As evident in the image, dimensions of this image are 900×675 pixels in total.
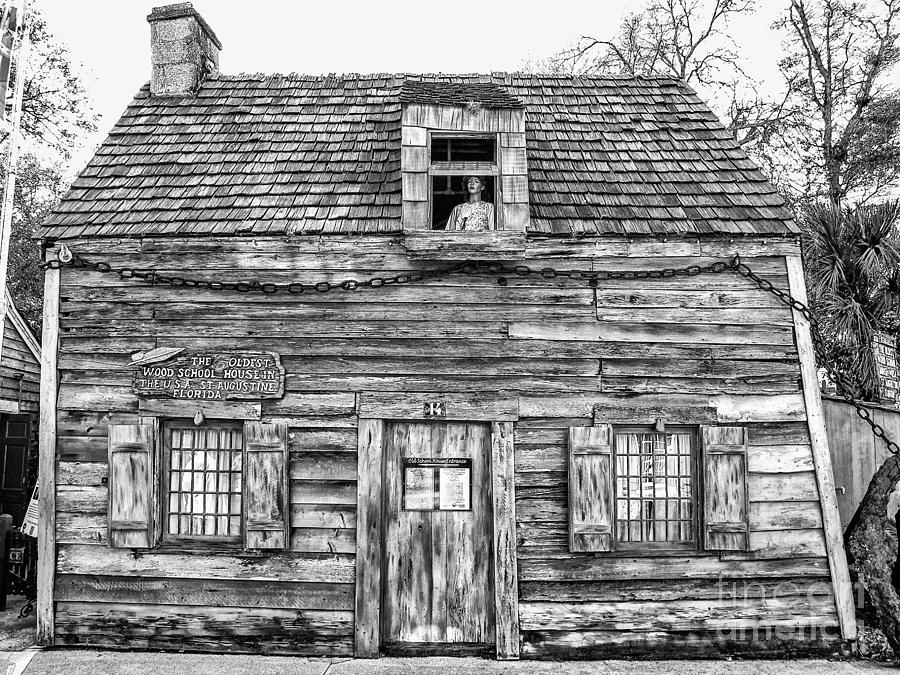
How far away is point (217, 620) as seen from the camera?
21.3 ft

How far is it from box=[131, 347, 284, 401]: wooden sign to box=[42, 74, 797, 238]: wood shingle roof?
123 centimetres

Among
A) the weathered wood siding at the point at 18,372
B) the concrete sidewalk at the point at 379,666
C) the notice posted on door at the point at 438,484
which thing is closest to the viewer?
the concrete sidewalk at the point at 379,666

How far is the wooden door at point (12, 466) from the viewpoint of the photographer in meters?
10.9

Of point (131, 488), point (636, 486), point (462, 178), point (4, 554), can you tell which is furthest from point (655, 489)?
point (4, 554)

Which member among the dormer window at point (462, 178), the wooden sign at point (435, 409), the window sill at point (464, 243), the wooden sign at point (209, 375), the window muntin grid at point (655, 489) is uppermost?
the dormer window at point (462, 178)

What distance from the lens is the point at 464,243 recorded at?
251 inches

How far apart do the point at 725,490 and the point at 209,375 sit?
16.6ft

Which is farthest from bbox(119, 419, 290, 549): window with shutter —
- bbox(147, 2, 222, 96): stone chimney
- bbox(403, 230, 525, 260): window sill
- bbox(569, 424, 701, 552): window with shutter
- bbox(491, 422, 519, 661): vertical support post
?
bbox(147, 2, 222, 96): stone chimney

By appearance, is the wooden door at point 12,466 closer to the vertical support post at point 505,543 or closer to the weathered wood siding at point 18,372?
the weathered wood siding at point 18,372

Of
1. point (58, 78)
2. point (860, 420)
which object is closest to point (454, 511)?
point (860, 420)

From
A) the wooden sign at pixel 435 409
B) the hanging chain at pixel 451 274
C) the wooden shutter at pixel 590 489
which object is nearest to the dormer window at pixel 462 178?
the hanging chain at pixel 451 274

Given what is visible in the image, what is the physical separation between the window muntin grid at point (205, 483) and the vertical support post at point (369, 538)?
1.21m

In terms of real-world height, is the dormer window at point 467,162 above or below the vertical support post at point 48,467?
above

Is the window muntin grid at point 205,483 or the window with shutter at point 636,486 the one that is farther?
the window muntin grid at point 205,483
